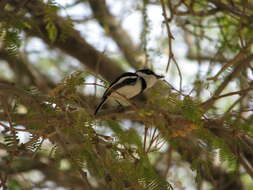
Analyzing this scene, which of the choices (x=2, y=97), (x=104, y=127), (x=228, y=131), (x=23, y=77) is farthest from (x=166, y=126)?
(x=23, y=77)

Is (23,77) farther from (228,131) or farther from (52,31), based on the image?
(228,131)

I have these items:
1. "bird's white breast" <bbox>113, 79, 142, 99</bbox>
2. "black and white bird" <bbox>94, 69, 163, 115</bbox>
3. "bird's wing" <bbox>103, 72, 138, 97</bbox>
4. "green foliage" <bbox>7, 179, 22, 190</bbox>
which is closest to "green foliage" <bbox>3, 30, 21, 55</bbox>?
"bird's wing" <bbox>103, 72, 138, 97</bbox>

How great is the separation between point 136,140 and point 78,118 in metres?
0.28

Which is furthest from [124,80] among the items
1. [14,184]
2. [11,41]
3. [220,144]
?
[220,144]

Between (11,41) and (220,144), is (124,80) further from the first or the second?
(220,144)

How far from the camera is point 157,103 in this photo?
6.56 ft

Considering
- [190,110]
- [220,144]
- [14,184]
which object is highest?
[190,110]

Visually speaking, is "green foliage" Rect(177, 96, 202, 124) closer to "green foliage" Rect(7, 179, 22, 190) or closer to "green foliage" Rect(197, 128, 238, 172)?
"green foliage" Rect(197, 128, 238, 172)

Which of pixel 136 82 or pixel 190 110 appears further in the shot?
pixel 136 82

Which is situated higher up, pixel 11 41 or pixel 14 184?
pixel 11 41

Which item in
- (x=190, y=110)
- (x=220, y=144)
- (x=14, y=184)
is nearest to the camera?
(x=190, y=110)

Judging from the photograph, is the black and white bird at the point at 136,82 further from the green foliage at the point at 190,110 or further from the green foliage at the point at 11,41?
the green foliage at the point at 190,110

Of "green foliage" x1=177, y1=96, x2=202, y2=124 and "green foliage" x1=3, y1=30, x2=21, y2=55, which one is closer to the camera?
"green foliage" x1=177, y1=96, x2=202, y2=124

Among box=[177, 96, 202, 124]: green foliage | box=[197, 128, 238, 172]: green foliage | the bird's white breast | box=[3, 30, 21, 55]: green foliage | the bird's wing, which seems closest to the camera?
box=[177, 96, 202, 124]: green foliage
